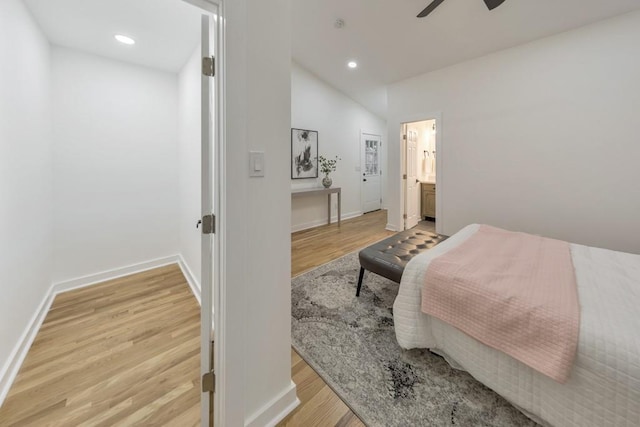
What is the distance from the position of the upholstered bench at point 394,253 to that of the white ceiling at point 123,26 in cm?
240

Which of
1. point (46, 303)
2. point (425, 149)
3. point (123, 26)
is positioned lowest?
point (46, 303)

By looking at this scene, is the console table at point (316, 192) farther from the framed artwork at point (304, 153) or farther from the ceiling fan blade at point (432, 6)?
the ceiling fan blade at point (432, 6)

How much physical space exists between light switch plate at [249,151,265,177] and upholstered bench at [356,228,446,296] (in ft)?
4.58

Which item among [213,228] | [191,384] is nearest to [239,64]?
[213,228]

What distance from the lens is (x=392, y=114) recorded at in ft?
15.0

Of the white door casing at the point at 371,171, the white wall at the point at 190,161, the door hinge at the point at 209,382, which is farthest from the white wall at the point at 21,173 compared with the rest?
the white door casing at the point at 371,171

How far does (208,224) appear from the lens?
1104 millimetres

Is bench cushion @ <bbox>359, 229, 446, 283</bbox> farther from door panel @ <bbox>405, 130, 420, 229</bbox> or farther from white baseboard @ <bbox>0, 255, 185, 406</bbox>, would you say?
door panel @ <bbox>405, 130, 420, 229</bbox>

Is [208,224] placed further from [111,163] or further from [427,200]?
[427,200]

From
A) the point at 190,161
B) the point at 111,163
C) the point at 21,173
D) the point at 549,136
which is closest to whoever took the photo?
the point at 21,173

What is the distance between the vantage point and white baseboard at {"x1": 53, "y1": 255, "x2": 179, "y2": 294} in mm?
2420

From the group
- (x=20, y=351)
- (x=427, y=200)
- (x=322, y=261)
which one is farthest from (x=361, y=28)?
(x=20, y=351)

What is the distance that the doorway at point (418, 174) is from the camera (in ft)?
15.3

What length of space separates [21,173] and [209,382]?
6.40ft
